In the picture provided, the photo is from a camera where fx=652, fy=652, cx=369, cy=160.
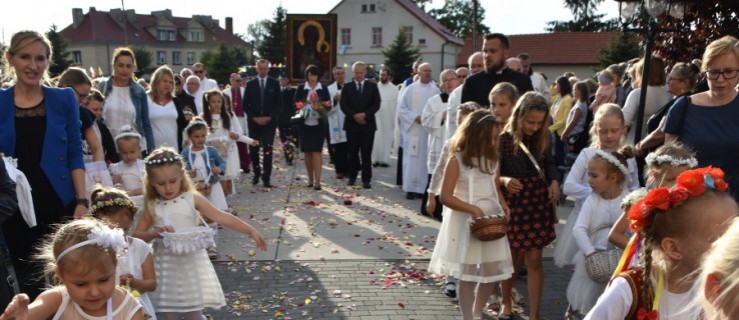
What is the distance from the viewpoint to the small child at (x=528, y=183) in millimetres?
5109

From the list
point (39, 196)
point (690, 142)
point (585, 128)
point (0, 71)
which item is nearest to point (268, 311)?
point (39, 196)

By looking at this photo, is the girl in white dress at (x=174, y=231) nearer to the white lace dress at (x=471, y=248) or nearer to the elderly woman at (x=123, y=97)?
the white lace dress at (x=471, y=248)

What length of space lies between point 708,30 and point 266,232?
595cm

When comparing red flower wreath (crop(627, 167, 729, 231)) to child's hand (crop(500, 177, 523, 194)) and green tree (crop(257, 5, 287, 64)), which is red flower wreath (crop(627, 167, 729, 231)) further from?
green tree (crop(257, 5, 287, 64))

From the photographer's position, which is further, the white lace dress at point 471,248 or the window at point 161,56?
the window at point 161,56

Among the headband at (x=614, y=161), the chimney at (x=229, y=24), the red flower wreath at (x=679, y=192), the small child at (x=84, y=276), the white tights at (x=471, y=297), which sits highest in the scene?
the chimney at (x=229, y=24)

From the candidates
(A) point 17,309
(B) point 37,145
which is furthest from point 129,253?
(A) point 17,309

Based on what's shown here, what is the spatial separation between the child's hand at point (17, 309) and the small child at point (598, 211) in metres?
3.46

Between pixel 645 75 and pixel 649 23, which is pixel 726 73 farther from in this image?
pixel 649 23

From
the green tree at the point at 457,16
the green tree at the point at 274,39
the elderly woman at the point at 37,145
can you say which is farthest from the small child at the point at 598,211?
the green tree at the point at 457,16

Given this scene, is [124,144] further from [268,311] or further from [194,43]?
[194,43]

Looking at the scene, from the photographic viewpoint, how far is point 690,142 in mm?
4422

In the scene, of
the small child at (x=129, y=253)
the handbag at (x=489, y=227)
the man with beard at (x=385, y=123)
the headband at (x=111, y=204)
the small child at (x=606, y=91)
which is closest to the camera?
the small child at (x=129, y=253)

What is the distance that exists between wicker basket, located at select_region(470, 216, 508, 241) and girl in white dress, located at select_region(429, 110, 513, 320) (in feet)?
0.44
